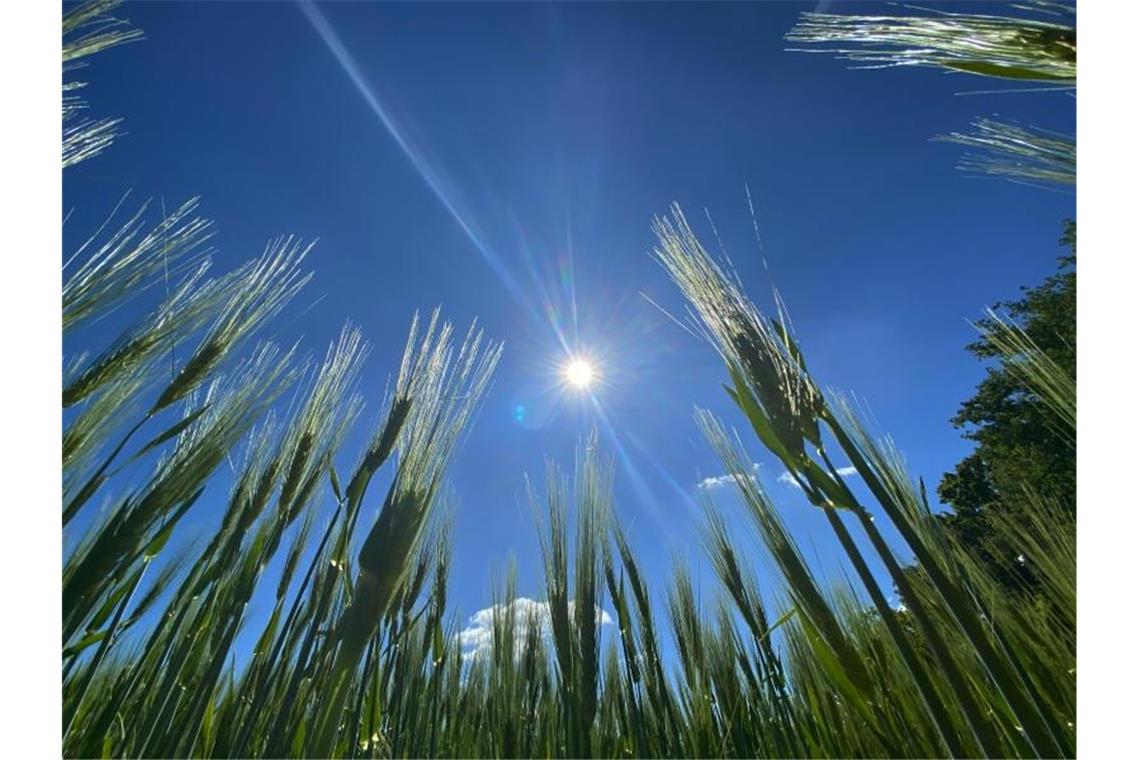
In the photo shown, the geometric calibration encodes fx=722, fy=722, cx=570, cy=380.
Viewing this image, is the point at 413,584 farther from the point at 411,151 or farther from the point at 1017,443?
the point at 1017,443

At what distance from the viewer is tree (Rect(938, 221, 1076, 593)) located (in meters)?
1.14

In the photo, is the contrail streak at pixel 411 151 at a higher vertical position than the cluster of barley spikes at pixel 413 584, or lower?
higher

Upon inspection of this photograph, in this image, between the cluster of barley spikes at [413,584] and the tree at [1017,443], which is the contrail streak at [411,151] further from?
Answer: the tree at [1017,443]

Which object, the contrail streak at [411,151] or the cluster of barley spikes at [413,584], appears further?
the contrail streak at [411,151]

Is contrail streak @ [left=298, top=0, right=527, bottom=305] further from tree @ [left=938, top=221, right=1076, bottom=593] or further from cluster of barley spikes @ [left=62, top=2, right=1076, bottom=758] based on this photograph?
tree @ [left=938, top=221, right=1076, bottom=593]

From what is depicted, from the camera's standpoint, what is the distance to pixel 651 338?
171cm

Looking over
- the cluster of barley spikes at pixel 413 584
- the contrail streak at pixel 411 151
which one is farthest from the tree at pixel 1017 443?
the contrail streak at pixel 411 151

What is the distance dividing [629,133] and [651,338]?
49cm

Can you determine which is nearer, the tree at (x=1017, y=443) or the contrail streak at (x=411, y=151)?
the tree at (x=1017, y=443)

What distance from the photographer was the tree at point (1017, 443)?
3.75 feet

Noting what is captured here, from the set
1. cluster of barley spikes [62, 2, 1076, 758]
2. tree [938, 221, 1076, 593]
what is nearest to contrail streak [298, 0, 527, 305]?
cluster of barley spikes [62, 2, 1076, 758]

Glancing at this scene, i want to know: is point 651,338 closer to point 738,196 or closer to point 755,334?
point 738,196

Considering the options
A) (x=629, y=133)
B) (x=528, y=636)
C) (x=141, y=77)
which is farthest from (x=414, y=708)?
(x=141, y=77)

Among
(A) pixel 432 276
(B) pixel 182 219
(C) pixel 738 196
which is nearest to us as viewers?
(B) pixel 182 219
